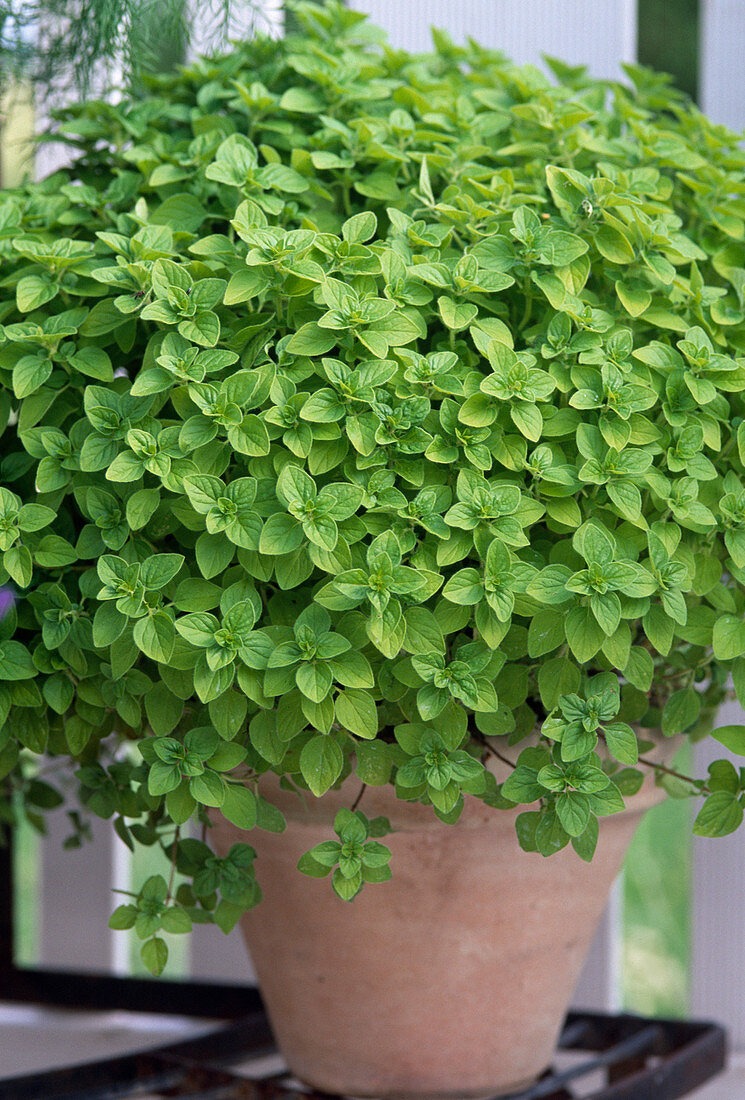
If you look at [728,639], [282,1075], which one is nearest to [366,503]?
[728,639]

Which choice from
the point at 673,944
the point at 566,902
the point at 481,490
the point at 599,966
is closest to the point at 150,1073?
the point at 566,902

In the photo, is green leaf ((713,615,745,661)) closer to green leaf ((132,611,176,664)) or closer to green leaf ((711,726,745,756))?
green leaf ((711,726,745,756))

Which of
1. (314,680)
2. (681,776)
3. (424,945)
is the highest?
(314,680)

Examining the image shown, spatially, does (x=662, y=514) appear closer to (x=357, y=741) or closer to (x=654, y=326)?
(x=654, y=326)

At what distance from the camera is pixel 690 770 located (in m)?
1.29

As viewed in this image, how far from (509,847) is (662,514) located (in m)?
0.28

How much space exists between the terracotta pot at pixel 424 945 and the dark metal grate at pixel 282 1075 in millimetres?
74

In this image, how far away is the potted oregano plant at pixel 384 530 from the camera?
622 mm

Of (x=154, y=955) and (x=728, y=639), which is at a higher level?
(x=728, y=639)

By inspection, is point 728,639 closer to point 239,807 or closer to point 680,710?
point 680,710

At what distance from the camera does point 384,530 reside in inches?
24.9

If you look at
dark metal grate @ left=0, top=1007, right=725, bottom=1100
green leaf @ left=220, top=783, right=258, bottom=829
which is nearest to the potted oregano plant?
green leaf @ left=220, top=783, right=258, bottom=829

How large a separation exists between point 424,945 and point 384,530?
37 cm

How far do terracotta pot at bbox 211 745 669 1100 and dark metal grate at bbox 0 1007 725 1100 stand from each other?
7cm
